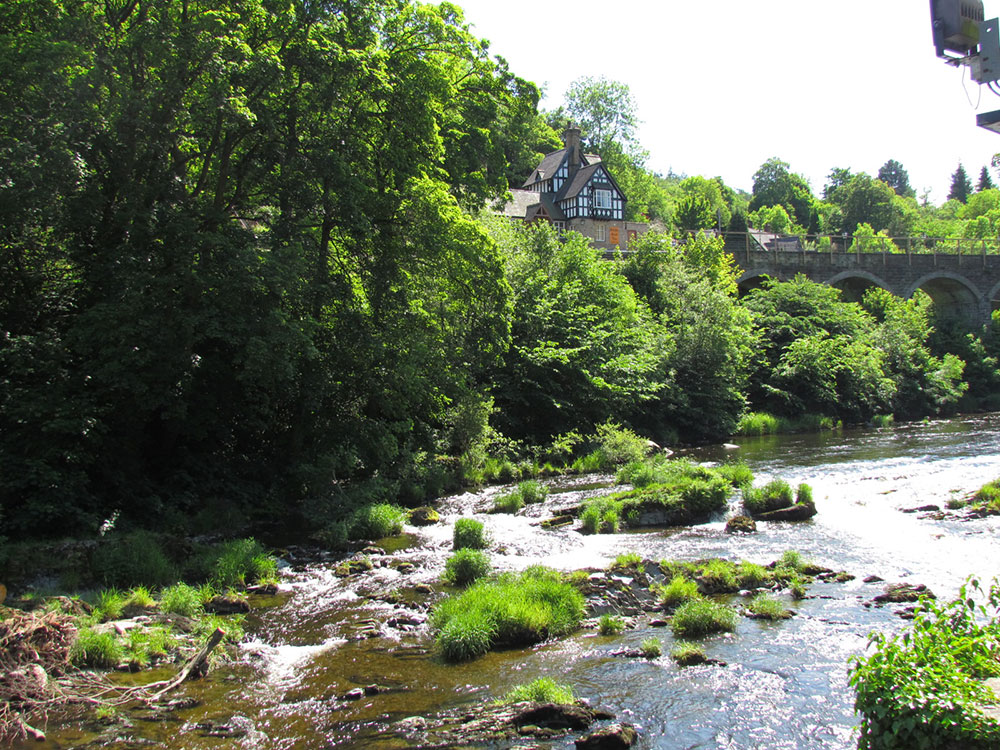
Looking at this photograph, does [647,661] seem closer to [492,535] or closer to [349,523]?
[492,535]

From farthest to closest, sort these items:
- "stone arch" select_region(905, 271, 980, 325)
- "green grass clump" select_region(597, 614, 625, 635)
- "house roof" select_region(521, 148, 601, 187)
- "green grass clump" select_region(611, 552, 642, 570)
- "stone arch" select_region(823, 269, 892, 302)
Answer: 1. "house roof" select_region(521, 148, 601, 187)
2. "stone arch" select_region(905, 271, 980, 325)
3. "stone arch" select_region(823, 269, 892, 302)
4. "green grass clump" select_region(611, 552, 642, 570)
5. "green grass clump" select_region(597, 614, 625, 635)

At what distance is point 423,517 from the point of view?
18.5 m

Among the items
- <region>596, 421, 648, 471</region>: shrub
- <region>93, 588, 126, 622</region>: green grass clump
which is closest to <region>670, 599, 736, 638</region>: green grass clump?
<region>93, 588, 126, 622</region>: green grass clump

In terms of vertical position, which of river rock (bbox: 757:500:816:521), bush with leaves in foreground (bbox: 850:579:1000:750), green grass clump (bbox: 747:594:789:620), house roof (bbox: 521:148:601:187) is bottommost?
river rock (bbox: 757:500:816:521)

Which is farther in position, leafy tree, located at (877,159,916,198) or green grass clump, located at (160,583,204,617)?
leafy tree, located at (877,159,916,198)

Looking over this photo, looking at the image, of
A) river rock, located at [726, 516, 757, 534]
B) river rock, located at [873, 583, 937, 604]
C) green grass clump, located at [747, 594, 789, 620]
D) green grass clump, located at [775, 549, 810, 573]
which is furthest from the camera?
river rock, located at [726, 516, 757, 534]

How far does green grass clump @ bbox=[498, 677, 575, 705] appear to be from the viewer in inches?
320

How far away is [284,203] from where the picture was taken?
1970 cm

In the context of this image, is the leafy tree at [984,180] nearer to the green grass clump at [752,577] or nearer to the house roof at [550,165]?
the house roof at [550,165]

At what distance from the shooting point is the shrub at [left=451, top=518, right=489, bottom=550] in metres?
15.6

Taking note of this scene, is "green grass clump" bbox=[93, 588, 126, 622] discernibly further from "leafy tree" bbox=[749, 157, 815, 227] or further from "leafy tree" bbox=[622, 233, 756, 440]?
"leafy tree" bbox=[749, 157, 815, 227]

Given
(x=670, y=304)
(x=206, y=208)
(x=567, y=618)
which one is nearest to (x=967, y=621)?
(x=567, y=618)

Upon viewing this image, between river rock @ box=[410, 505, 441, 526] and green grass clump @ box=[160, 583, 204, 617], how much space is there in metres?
6.92

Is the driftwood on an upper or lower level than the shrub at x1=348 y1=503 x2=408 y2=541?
upper
